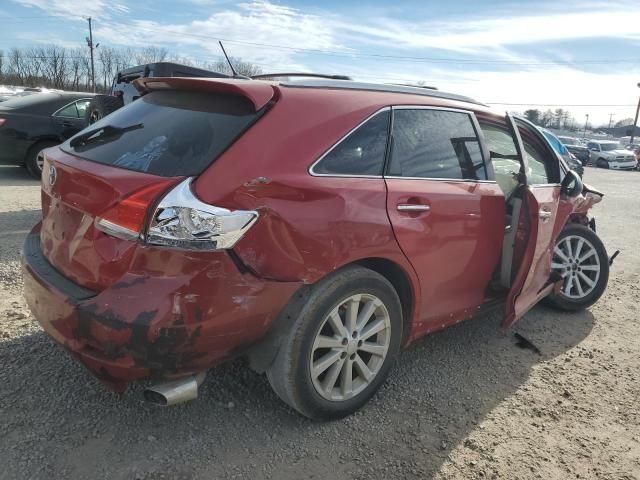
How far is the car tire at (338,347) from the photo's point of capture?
243 cm

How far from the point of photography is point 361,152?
2.66 metres

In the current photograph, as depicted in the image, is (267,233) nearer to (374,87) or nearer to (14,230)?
(374,87)

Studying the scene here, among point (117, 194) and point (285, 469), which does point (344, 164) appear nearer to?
point (117, 194)

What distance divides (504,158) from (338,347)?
82.7 inches

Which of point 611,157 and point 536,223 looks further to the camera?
point 611,157

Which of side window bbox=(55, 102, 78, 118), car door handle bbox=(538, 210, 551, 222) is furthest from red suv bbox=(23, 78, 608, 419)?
side window bbox=(55, 102, 78, 118)

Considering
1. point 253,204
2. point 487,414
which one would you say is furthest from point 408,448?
point 253,204

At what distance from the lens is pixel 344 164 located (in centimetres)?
256

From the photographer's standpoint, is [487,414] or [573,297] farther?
[573,297]

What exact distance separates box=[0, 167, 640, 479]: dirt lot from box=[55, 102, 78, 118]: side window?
6.65m

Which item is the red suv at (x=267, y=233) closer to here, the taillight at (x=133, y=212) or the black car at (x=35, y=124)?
the taillight at (x=133, y=212)

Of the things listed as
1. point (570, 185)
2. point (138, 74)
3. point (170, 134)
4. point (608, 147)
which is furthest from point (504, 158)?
point (608, 147)

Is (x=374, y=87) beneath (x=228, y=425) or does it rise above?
above

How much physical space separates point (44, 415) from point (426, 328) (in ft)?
6.95
